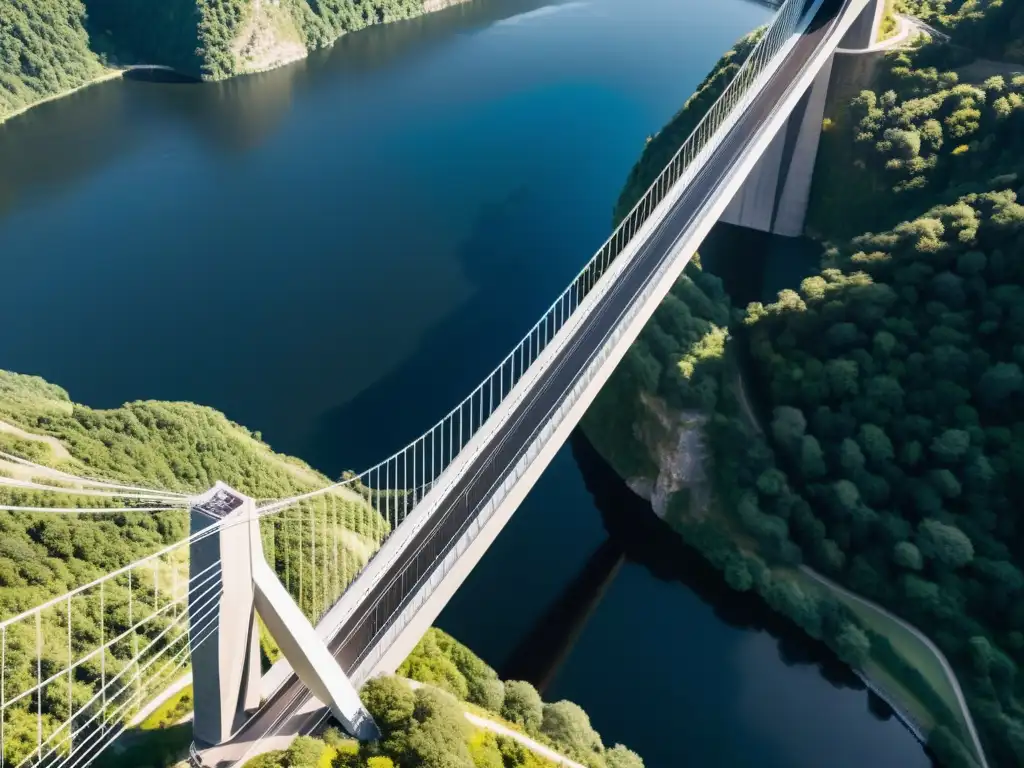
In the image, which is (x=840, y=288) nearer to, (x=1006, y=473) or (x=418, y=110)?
A: (x=1006, y=473)

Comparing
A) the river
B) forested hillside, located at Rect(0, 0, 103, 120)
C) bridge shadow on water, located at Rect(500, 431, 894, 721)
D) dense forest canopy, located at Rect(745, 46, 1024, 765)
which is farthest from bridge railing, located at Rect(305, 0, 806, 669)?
forested hillside, located at Rect(0, 0, 103, 120)

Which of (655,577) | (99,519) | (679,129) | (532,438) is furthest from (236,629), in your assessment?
(679,129)

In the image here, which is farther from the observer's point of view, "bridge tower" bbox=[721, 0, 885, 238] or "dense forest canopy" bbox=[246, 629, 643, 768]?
"bridge tower" bbox=[721, 0, 885, 238]

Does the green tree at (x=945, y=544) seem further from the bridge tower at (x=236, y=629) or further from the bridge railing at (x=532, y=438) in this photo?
the bridge tower at (x=236, y=629)

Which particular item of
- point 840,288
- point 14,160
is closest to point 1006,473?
point 840,288

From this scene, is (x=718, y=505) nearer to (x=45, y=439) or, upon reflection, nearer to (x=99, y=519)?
(x=99, y=519)

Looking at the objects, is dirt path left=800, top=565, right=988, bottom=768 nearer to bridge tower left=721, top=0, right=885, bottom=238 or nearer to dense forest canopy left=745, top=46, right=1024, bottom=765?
dense forest canopy left=745, top=46, right=1024, bottom=765

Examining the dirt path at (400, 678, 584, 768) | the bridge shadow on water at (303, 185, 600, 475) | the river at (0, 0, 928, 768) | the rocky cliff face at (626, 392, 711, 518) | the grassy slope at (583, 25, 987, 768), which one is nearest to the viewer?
the dirt path at (400, 678, 584, 768)
